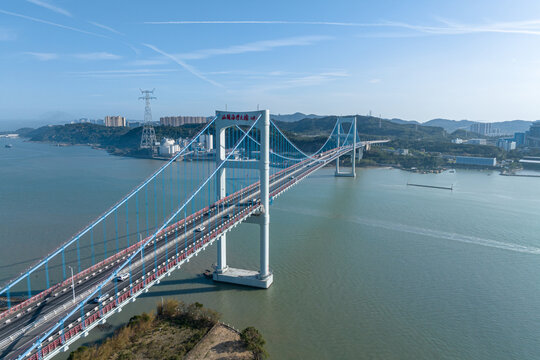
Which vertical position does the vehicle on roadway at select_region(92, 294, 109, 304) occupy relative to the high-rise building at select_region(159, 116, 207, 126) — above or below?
below

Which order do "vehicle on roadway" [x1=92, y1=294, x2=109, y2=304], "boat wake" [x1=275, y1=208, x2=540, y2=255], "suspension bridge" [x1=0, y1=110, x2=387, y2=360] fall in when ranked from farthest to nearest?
"boat wake" [x1=275, y1=208, x2=540, y2=255] → "vehicle on roadway" [x1=92, y1=294, x2=109, y2=304] → "suspension bridge" [x1=0, y1=110, x2=387, y2=360]

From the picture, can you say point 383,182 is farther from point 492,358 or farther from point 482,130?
point 482,130

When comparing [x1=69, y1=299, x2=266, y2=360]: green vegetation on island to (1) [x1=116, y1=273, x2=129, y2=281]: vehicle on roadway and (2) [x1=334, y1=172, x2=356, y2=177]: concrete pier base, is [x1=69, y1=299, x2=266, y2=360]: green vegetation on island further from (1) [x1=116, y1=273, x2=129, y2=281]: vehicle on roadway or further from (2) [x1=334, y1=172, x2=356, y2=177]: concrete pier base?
(2) [x1=334, y1=172, x2=356, y2=177]: concrete pier base

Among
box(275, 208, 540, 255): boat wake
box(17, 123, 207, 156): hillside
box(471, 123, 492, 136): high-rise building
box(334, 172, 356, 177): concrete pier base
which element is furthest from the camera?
box(471, 123, 492, 136): high-rise building

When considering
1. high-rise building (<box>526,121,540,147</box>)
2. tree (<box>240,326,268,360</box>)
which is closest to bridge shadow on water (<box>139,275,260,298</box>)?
tree (<box>240,326,268,360</box>)

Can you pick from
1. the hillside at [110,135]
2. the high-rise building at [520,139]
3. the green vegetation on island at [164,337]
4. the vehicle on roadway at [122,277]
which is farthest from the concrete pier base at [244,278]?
the high-rise building at [520,139]

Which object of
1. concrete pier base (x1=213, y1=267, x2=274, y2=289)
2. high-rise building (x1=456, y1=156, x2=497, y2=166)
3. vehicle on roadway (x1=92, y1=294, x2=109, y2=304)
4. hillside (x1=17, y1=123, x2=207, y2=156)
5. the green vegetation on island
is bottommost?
the green vegetation on island

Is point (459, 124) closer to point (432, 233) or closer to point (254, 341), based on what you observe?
point (432, 233)

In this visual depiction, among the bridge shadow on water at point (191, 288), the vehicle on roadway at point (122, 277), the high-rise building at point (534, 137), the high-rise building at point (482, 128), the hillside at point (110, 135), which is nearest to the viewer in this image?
the vehicle on roadway at point (122, 277)

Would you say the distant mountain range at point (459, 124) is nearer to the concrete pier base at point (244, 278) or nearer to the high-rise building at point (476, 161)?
the high-rise building at point (476, 161)
